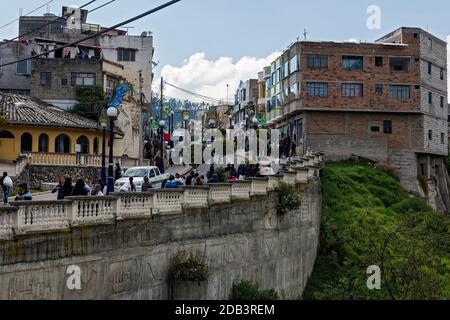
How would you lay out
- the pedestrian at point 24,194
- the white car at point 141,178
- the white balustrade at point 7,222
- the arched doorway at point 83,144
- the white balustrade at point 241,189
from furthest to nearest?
the arched doorway at point 83,144, the white car at point 141,178, the white balustrade at point 241,189, the pedestrian at point 24,194, the white balustrade at point 7,222

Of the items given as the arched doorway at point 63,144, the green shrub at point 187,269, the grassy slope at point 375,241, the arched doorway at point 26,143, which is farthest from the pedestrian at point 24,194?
the arched doorway at point 63,144

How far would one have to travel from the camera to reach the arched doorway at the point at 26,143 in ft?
145

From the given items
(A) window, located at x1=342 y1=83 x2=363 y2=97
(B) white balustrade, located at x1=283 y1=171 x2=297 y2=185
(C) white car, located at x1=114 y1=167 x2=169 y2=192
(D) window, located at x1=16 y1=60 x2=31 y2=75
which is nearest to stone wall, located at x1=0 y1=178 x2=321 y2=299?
(B) white balustrade, located at x1=283 y1=171 x2=297 y2=185

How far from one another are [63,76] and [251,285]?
35954 mm

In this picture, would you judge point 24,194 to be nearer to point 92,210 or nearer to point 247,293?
point 92,210

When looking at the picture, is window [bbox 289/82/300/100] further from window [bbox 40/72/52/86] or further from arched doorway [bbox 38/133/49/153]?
arched doorway [bbox 38/133/49/153]

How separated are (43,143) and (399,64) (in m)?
29.2

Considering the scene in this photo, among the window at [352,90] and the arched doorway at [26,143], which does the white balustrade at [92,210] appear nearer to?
the arched doorway at [26,143]

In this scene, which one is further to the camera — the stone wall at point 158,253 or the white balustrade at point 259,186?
the white balustrade at point 259,186

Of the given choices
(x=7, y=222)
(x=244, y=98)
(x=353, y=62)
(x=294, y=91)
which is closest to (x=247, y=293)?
(x=7, y=222)

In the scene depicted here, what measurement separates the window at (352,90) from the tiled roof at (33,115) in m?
20.0

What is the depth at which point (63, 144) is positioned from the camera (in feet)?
152

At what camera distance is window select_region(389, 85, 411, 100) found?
57.6 metres
